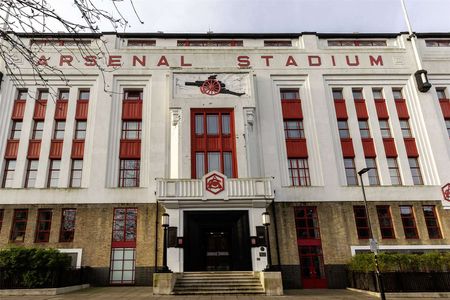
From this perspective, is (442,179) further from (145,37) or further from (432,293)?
(145,37)

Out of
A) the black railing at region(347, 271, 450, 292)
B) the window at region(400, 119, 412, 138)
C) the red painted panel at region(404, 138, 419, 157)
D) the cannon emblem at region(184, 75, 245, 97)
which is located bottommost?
the black railing at region(347, 271, 450, 292)

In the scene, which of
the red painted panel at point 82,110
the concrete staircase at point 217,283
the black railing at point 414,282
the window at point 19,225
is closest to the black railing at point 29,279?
the window at point 19,225

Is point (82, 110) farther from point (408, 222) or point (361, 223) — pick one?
point (408, 222)

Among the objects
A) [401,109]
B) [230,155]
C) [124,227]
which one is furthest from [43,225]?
[401,109]

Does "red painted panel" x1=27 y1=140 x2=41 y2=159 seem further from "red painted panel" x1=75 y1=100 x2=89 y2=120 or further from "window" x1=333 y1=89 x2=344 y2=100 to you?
"window" x1=333 y1=89 x2=344 y2=100

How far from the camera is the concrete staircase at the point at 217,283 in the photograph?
640 inches

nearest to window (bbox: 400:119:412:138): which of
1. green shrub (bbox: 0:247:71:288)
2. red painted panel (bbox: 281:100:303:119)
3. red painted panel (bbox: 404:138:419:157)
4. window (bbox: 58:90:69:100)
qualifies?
red painted panel (bbox: 404:138:419:157)

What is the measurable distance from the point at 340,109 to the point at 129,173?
17255mm

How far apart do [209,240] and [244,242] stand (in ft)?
14.0

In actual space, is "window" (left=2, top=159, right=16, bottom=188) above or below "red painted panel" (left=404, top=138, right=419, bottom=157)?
below

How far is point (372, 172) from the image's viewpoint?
77.2ft

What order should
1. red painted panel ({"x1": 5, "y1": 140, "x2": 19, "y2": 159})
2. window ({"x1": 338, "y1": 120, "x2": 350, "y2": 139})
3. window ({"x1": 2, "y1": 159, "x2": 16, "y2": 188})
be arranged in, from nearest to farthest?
1. window ({"x1": 2, "y1": 159, "x2": 16, "y2": 188})
2. red painted panel ({"x1": 5, "y1": 140, "x2": 19, "y2": 159})
3. window ({"x1": 338, "y1": 120, "x2": 350, "y2": 139})

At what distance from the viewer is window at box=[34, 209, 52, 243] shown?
2092cm

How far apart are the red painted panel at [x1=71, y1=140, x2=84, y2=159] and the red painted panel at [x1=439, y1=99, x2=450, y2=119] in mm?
28370
